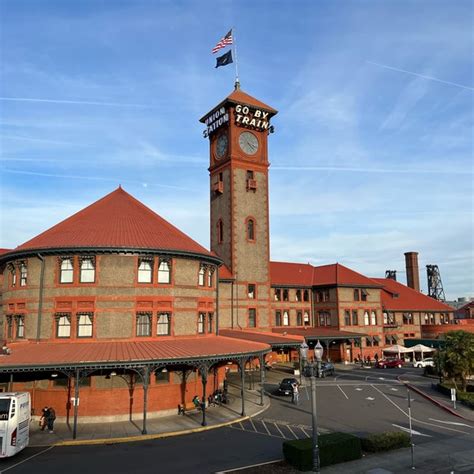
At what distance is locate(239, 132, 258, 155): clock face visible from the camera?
2080 inches

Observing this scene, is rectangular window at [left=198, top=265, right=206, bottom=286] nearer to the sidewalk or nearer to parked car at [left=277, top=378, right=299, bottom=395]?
the sidewalk

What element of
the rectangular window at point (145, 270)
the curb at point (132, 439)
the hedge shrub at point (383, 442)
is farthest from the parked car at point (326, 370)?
the hedge shrub at point (383, 442)

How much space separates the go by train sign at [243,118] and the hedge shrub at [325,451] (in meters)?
39.8

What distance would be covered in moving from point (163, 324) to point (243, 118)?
1173 inches

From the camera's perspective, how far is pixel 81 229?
1248 inches

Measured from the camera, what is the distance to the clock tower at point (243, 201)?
50.6 meters

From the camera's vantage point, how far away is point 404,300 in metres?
71.4

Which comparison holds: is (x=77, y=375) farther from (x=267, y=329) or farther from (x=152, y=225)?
(x=267, y=329)

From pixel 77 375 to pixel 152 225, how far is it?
1361 cm

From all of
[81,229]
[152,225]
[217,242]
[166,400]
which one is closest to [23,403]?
[166,400]

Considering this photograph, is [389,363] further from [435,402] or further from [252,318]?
[435,402]

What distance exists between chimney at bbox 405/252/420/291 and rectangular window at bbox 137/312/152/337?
6715 centimetres

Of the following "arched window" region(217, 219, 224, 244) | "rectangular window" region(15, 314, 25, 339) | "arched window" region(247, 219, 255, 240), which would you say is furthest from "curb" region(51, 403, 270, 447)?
"arched window" region(217, 219, 224, 244)

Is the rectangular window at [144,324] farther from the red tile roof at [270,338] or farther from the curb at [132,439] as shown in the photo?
the red tile roof at [270,338]
